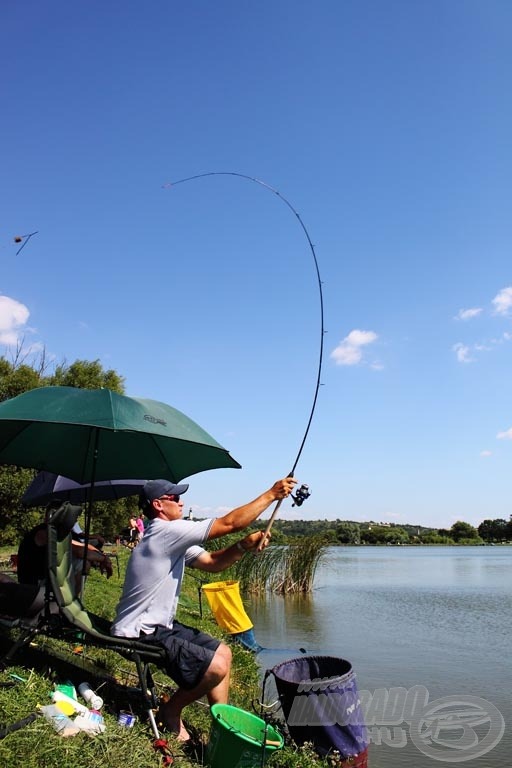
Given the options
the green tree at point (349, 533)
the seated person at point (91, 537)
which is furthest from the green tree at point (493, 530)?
the seated person at point (91, 537)

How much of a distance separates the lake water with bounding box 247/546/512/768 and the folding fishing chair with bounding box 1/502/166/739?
2.77 meters

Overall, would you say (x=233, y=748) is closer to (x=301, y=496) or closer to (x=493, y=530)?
(x=301, y=496)

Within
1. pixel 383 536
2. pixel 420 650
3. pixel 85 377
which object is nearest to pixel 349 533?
pixel 383 536

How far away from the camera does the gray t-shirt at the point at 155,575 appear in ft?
12.0

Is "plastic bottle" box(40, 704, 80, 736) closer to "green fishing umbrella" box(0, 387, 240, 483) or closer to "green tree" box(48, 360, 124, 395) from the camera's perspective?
"green fishing umbrella" box(0, 387, 240, 483)

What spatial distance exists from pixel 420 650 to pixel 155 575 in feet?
29.6

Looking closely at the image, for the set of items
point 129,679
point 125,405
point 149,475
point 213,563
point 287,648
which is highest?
point 125,405

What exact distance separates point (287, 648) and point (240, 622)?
327 cm

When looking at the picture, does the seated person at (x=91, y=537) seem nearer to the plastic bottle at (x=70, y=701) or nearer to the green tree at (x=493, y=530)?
the plastic bottle at (x=70, y=701)

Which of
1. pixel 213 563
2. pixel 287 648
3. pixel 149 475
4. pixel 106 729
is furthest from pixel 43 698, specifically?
pixel 287 648

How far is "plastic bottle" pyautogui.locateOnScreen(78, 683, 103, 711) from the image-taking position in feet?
12.0

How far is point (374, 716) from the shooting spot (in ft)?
21.9

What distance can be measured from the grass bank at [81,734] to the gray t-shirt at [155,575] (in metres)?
0.53

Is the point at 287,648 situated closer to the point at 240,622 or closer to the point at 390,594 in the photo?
the point at 240,622
